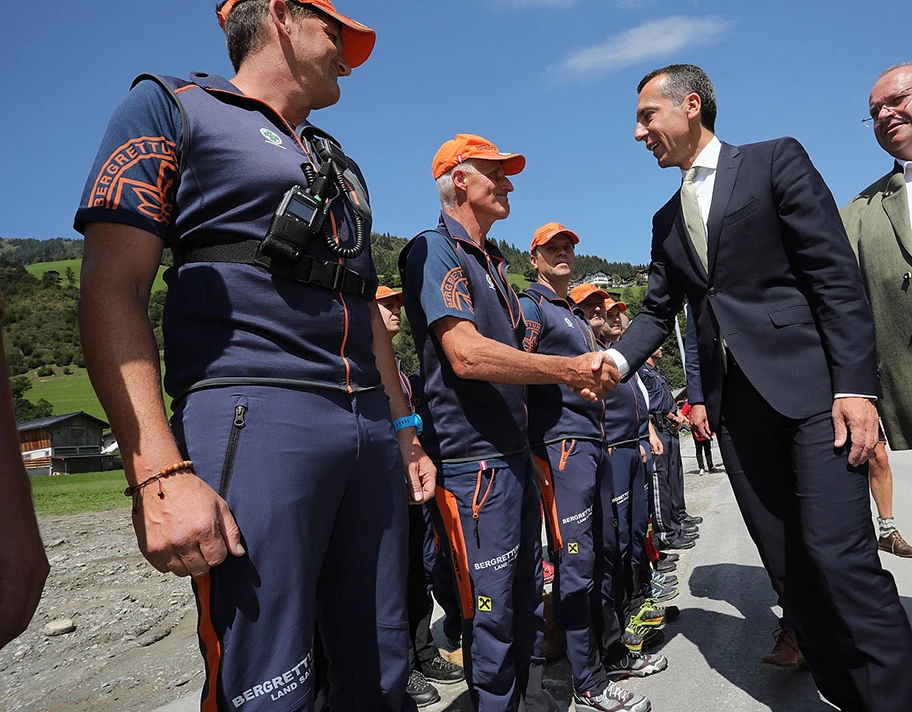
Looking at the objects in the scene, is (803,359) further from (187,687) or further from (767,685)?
(187,687)

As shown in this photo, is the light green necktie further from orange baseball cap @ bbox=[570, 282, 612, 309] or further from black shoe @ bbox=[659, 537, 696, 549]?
black shoe @ bbox=[659, 537, 696, 549]

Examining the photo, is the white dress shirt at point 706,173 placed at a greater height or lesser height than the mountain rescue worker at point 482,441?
greater

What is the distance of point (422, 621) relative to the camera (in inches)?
181

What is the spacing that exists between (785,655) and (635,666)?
826mm

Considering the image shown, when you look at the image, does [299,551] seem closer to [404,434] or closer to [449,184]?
[404,434]

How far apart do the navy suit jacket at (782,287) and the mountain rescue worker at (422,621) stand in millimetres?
1729

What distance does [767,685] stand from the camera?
3.65 metres

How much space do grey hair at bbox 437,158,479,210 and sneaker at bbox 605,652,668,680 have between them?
2854 mm

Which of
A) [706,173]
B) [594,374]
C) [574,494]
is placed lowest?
[574,494]

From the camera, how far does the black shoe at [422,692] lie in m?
3.88

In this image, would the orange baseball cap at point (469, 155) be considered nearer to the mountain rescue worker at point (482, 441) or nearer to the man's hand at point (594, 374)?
the mountain rescue worker at point (482, 441)

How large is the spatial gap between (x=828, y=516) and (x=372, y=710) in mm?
1875

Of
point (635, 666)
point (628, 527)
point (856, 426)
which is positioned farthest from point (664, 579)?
point (856, 426)

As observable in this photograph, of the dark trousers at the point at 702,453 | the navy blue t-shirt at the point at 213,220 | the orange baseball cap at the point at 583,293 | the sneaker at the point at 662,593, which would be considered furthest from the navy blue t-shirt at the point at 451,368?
the dark trousers at the point at 702,453
